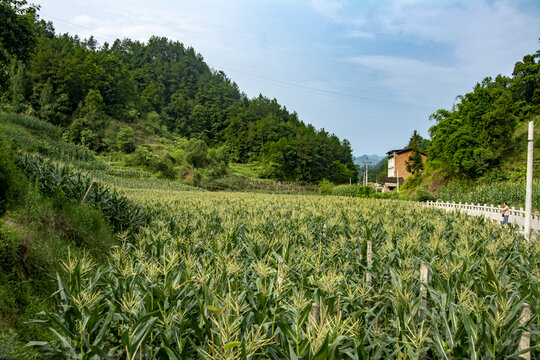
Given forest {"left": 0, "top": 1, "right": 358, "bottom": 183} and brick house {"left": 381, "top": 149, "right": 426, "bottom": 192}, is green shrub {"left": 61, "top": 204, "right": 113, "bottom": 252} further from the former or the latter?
brick house {"left": 381, "top": 149, "right": 426, "bottom": 192}

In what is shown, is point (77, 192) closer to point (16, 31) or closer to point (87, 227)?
point (87, 227)

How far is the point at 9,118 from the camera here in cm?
4053

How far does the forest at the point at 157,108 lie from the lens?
65812mm

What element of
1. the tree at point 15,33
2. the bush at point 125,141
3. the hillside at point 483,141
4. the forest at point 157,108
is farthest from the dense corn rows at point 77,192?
the bush at point 125,141

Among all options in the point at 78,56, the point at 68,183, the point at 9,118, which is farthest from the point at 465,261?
the point at 78,56

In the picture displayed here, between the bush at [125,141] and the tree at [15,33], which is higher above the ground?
the bush at [125,141]

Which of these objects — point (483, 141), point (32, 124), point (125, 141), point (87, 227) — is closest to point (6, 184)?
point (87, 227)

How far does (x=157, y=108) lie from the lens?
107875mm

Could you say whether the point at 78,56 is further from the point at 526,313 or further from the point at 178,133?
the point at 526,313

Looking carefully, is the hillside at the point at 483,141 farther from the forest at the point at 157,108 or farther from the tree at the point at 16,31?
the forest at the point at 157,108

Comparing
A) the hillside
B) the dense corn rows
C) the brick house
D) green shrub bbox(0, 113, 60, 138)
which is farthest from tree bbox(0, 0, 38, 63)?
the brick house

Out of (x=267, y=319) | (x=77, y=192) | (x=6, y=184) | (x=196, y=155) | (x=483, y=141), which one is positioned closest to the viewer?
(x=267, y=319)

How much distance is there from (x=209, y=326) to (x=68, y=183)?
918 centimetres

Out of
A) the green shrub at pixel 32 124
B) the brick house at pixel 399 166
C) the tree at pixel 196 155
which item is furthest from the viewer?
the tree at pixel 196 155
